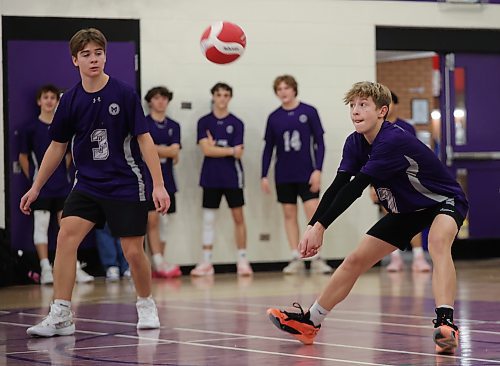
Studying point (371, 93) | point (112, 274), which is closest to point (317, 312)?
point (371, 93)

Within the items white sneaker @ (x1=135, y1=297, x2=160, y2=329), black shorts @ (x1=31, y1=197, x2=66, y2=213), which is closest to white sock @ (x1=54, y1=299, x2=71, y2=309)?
white sneaker @ (x1=135, y1=297, x2=160, y2=329)

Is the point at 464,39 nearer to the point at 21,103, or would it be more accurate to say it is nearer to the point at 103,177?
the point at 21,103

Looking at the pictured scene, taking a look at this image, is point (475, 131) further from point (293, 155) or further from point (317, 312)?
point (317, 312)

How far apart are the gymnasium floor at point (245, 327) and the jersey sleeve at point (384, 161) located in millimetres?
1006

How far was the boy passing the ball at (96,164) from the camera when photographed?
6852mm

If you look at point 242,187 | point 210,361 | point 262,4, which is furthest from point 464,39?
point 210,361

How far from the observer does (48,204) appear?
11984 mm

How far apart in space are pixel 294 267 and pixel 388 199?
21.7ft

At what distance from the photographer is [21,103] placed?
12.2 m

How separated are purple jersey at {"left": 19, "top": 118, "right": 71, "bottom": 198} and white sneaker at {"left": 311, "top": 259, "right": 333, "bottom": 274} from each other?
3.14 meters

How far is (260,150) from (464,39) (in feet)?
10.8

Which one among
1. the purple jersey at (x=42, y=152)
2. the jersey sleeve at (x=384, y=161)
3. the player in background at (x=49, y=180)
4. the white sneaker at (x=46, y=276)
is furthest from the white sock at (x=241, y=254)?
the jersey sleeve at (x=384, y=161)

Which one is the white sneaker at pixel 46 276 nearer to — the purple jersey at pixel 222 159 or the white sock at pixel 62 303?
the purple jersey at pixel 222 159

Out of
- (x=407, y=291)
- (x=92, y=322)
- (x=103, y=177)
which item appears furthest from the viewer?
(x=407, y=291)
